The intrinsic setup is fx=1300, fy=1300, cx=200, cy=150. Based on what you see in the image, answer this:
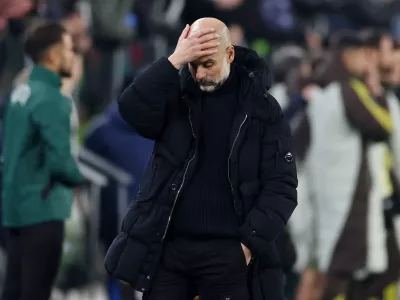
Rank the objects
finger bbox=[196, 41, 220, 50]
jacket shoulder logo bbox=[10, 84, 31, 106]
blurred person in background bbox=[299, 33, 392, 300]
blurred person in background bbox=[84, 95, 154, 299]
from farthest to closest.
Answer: blurred person in background bbox=[84, 95, 154, 299]
blurred person in background bbox=[299, 33, 392, 300]
jacket shoulder logo bbox=[10, 84, 31, 106]
finger bbox=[196, 41, 220, 50]

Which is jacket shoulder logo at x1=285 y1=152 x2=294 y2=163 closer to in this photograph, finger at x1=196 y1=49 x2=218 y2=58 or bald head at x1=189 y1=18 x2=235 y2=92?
bald head at x1=189 y1=18 x2=235 y2=92

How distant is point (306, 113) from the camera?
8422 millimetres

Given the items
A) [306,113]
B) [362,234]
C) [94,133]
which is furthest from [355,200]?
[94,133]

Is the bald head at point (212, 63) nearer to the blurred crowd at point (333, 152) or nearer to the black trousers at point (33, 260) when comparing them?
the black trousers at point (33, 260)

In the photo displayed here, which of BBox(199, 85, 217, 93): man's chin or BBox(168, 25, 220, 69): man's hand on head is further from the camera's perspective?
BBox(199, 85, 217, 93): man's chin

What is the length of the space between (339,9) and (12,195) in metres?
11.2

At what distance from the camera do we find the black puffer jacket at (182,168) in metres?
5.01

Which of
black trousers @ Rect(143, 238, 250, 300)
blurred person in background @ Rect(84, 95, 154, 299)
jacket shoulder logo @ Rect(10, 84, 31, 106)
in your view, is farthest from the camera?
blurred person in background @ Rect(84, 95, 154, 299)

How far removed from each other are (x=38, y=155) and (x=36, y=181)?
13cm

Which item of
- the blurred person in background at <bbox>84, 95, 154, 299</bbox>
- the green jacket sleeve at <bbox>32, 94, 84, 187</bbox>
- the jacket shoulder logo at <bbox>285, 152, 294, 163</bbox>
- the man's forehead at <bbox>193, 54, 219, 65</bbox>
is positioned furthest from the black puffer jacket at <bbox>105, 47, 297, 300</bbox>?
the blurred person in background at <bbox>84, 95, 154, 299</bbox>

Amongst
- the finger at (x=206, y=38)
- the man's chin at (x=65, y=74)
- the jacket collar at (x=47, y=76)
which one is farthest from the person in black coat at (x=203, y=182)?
the man's chin at (x=65, y=74)

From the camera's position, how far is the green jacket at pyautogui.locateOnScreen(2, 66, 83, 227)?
6363 millimetres

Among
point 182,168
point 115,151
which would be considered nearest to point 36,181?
point 182,168

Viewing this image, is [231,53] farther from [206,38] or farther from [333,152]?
[333,152]
